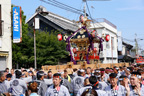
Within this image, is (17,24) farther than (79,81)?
Yes

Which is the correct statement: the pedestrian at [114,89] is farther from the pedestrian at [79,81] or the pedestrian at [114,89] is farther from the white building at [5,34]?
the white building at [5,34]

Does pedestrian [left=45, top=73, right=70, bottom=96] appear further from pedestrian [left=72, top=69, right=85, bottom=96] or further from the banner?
the banner


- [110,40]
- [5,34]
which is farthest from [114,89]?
[110,40]

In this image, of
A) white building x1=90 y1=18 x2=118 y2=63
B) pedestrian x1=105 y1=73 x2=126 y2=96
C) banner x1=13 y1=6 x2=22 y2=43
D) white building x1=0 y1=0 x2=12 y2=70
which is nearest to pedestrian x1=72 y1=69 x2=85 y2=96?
pedestrian x1=105 y1=73 x2=126 y2=96

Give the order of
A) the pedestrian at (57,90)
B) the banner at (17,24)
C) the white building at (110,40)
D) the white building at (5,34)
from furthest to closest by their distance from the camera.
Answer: the white building at (110,40)
the white building at (5,34)
the banner at (17,24)
the pedestrian at (57,90)

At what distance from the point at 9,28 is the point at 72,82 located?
502 inches

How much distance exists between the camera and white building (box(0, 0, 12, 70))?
19672 mm

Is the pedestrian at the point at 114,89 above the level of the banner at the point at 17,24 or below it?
below

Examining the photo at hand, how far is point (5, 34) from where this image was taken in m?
20.0

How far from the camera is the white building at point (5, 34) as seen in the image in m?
19.7

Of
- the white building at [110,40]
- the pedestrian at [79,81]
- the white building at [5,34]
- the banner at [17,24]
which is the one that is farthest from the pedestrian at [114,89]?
the white building at [110,40]

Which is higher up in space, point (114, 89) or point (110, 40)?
point (110, 40)

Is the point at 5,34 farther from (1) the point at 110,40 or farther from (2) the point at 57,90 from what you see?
(1) the point at 110,40

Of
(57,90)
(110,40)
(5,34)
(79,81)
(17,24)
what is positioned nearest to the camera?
(57,90)
